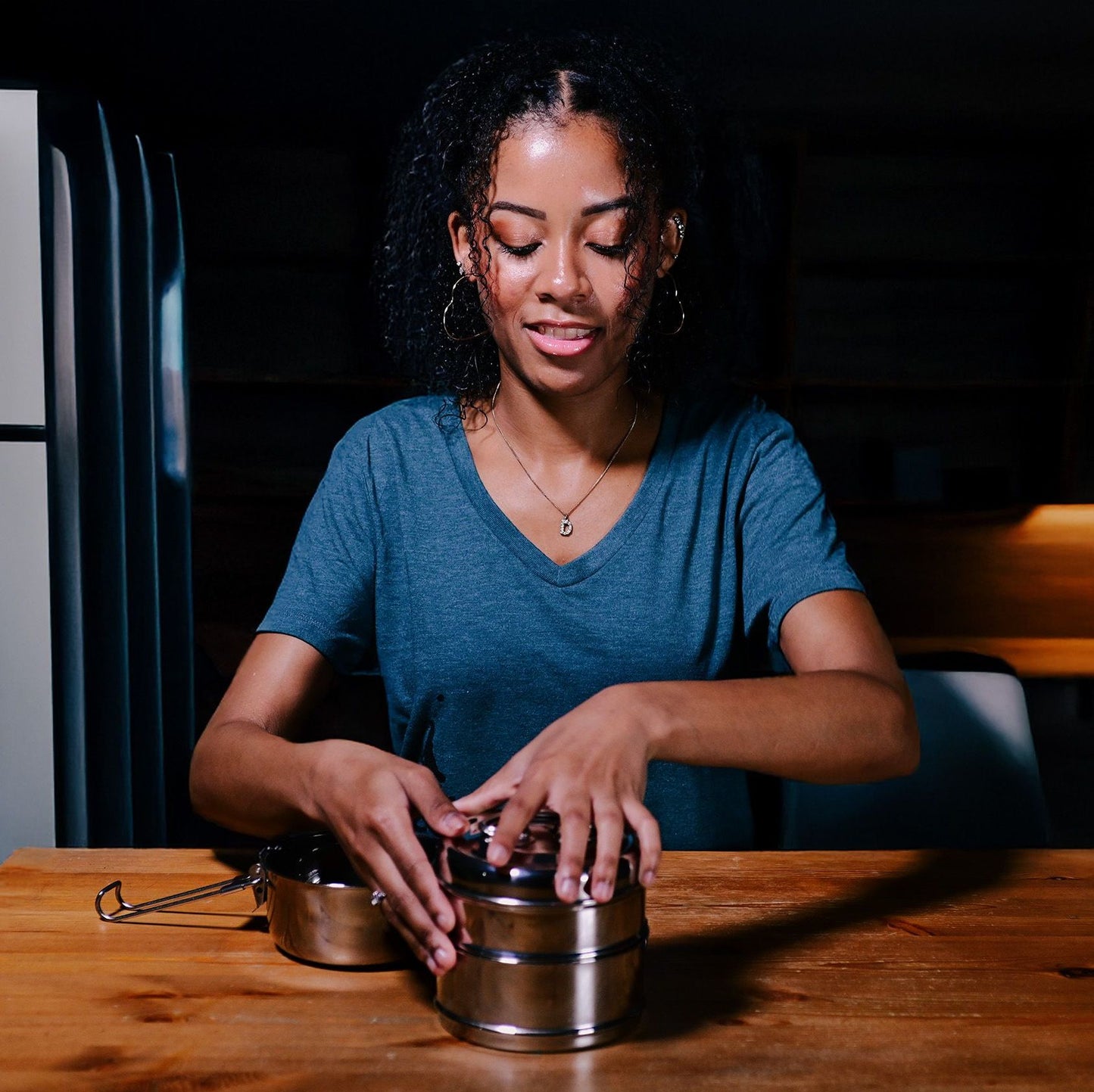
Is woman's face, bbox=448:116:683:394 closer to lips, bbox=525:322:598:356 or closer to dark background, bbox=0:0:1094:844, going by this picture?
lips, bbox=525:322:598:356

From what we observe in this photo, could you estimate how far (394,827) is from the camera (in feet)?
2.79

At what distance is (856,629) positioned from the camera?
1313 millimetres

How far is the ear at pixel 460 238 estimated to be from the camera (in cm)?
149

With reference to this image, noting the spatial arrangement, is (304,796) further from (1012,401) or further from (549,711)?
(1012,401)

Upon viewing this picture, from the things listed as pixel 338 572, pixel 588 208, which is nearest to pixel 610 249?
pixel 588 208

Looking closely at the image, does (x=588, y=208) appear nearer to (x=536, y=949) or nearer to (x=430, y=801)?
(x=430, y=801)

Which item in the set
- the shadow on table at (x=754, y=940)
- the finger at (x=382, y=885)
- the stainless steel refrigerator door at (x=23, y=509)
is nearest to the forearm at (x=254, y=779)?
the finger at (x=382, y=885)

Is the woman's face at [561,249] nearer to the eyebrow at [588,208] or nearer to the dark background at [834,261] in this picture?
the eyebrow at [588,208]

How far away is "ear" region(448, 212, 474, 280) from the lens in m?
1.49

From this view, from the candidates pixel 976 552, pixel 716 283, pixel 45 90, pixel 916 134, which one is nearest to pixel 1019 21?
pixel 916 134

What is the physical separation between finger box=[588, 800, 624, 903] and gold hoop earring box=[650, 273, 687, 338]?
978 mm

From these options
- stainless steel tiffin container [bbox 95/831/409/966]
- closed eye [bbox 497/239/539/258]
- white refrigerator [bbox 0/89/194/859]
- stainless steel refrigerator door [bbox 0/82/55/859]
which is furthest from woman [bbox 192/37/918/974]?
stainless steel refrigerator door [bbox 0/82/55/859]

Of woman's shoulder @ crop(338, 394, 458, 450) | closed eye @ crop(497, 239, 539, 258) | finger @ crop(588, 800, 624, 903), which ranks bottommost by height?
finger @ crop(588, 800, 624, 903)

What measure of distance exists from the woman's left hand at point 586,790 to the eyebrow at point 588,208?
62cm
